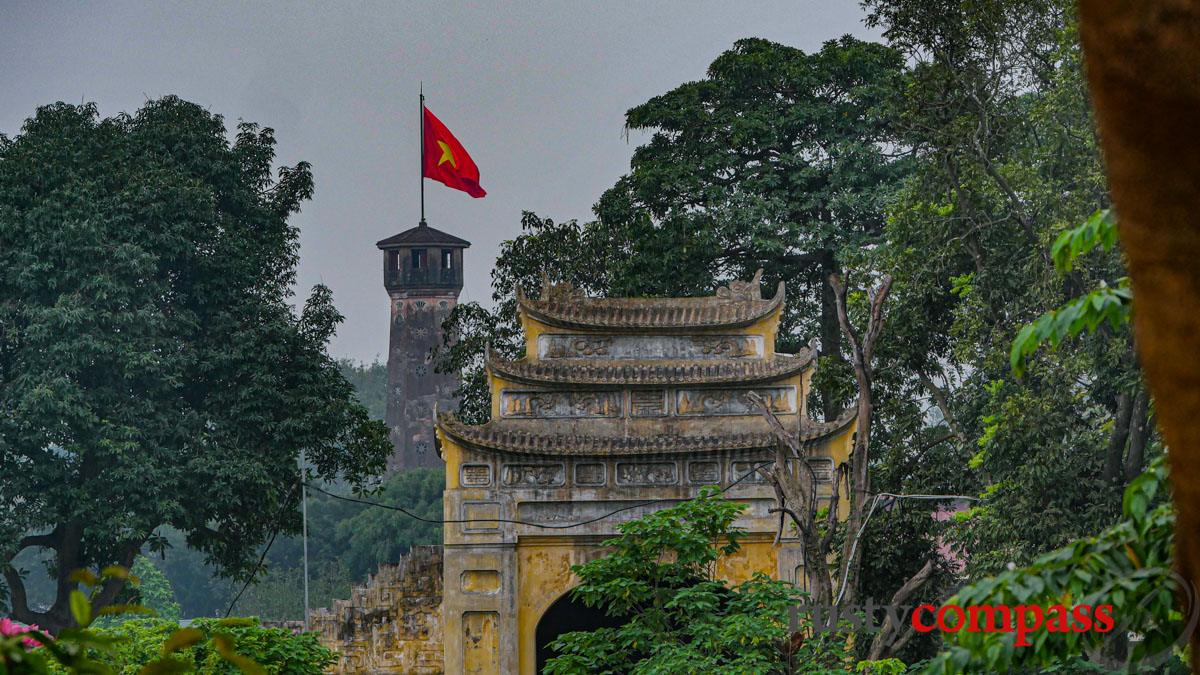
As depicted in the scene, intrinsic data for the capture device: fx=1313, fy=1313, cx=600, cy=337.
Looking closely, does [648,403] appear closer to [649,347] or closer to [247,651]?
[649,347]

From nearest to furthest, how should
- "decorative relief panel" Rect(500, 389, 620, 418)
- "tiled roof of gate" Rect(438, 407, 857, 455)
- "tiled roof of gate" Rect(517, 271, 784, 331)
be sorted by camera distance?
"tiled roof of gate" Rect(438, 407, 857, 455)
"decorative relief panel" Rect(500, 389, 620, 418)
"tiled roof of gate" Rect(517, 271, 784, 331)

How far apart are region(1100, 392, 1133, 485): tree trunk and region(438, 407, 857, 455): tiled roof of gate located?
3110 millimetres

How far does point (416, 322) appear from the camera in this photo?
39.8m

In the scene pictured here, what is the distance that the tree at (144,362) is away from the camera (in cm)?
2078

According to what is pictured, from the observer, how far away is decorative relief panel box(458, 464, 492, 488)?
49.3 ft

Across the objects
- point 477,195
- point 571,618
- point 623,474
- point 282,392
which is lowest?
point 571,618

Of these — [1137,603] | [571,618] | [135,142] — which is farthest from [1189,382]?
[135,142]

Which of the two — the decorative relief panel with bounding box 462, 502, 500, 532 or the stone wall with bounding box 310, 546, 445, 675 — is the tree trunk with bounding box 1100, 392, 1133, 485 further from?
the stone wall with bounding box 310, 546, 445, 675

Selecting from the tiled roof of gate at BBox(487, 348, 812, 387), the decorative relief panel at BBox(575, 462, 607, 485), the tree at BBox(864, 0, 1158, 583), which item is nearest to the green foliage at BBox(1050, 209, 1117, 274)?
the tree at BBox(864, 0, 1158, 583)

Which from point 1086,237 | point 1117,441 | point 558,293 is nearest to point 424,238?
point 558,293

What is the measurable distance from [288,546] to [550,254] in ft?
70.6

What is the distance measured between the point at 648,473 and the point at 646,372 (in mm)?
1216

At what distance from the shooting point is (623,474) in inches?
594

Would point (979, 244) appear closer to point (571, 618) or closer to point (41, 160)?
point (571, 618)
